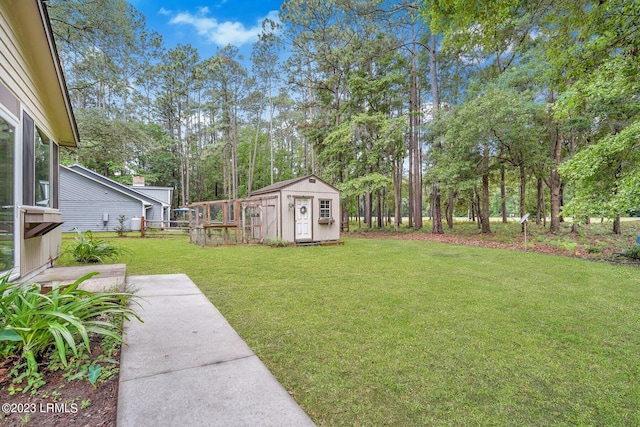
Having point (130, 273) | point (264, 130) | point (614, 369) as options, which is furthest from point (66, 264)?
point (264, 130)

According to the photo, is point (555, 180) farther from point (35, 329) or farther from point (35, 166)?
point (35, 166)

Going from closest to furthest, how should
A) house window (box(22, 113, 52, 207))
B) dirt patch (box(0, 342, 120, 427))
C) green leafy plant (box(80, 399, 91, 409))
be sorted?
dirt patch (box(0, 342, 120, 427)) → green leafy plant (box(80, 399, 91, 409)) → house window (box(22, 113, 52, 207))

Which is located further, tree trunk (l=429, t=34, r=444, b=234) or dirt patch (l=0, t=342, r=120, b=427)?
tree trunk (l=429, t=34, r=444, b=234)

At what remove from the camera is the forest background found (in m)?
3.74

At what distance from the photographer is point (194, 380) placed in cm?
170

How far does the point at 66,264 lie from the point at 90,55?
35.1ft

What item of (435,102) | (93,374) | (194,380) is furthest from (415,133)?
(93,374)

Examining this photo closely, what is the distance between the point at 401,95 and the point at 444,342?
57.8 ft

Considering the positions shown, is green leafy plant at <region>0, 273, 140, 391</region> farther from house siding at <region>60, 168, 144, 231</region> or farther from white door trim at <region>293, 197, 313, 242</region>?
house siding at <region>60, 168, 144, 231</region>

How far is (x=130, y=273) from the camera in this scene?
16.4 feet

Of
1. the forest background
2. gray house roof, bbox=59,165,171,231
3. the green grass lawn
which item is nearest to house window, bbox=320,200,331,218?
the forest background

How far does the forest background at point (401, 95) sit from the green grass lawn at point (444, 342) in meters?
2.85

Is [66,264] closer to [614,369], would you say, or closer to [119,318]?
[119,318]

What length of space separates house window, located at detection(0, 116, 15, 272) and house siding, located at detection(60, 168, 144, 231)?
1583 centimetres
